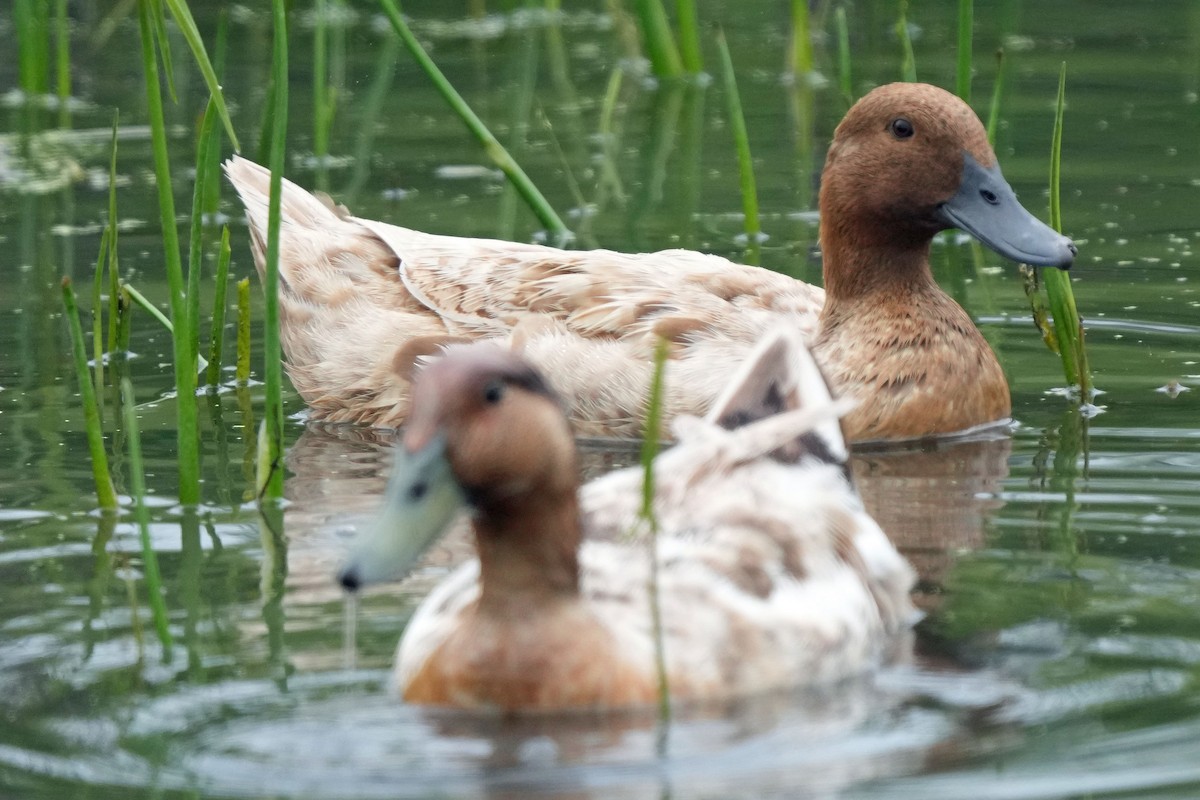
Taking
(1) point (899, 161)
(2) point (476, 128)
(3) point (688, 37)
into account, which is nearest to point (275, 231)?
(2) point (476, 128)

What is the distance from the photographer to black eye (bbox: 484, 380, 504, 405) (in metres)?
4.88

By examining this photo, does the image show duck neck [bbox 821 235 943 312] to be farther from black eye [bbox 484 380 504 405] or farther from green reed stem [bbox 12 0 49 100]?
Result: green reed stem [bbox 12 0 49 100]

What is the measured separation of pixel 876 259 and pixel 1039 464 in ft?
4.44

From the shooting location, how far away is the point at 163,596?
19.9 ft

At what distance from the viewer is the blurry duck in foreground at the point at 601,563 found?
4.85m

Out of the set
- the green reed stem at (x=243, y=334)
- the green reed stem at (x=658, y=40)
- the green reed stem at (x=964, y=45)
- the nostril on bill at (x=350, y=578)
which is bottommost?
the green reed stem at (x=243, y=334)

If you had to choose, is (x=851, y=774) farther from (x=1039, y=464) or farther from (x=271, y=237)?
(x=1039, y=464)

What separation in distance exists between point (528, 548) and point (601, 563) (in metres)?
0.45

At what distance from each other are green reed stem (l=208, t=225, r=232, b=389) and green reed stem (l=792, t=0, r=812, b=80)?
597 cm

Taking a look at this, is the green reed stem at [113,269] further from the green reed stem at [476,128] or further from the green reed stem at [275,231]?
the green reed stem at [476,128]

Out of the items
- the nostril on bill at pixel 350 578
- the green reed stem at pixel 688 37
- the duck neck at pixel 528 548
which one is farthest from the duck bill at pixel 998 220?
the green reed stem at pixel 688 37

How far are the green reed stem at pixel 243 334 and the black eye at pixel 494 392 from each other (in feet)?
9.33

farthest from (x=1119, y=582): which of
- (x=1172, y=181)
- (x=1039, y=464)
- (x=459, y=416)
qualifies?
(x=1172, y=181)

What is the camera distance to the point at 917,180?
8.30m
